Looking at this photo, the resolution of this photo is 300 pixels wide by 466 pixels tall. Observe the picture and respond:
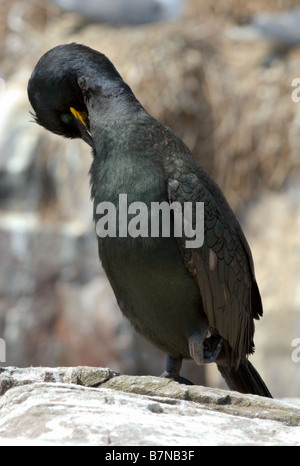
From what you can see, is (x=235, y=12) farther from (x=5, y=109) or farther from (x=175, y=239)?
(x=175, y=239)

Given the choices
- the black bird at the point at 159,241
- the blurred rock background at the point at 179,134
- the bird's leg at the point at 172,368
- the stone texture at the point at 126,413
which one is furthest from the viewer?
the blurred rock background at the point at 179,134

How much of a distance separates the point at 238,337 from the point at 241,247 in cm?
36

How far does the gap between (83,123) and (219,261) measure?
0.80 meters

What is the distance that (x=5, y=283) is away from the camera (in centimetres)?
700

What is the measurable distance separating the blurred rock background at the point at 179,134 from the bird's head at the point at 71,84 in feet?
11.8

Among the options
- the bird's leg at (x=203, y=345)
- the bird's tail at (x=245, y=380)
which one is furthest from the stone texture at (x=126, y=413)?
the bird's tail at (x=245, y=380)

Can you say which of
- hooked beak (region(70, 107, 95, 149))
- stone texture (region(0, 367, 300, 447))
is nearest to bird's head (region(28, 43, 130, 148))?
hooked beak (region(70, 107, 95, 149))

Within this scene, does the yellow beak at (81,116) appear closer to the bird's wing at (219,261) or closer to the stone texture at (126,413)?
the bird's wing at (219,261)

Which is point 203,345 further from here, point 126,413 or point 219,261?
point 126,413

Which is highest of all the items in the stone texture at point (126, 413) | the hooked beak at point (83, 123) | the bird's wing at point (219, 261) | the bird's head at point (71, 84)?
the bird's head at point (71, 84)

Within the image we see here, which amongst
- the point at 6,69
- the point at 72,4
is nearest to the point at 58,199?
the point at 6,69

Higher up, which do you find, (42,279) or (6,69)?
(6,69)

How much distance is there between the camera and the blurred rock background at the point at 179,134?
6.93 metres

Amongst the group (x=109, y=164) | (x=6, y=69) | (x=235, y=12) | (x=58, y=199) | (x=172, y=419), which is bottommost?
(x=172, y=419)
